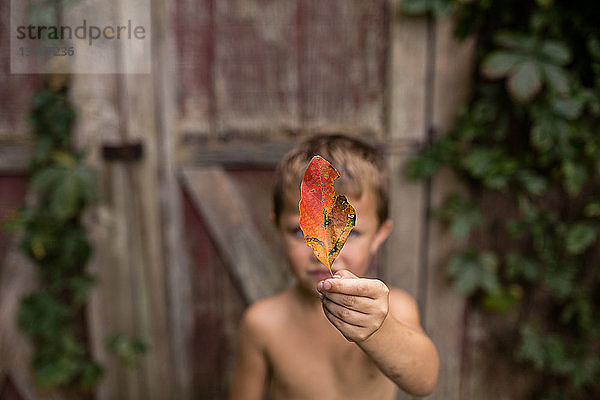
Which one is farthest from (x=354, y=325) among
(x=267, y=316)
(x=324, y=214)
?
(x=267, y=316)

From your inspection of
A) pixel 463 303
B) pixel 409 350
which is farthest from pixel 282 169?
pixel 463 303

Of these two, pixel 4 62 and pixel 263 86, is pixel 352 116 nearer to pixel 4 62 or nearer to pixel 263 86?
pixel 263 86

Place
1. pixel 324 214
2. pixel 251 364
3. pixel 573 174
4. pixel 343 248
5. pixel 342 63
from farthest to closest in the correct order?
1. pixel 342 63
2. pixel 573 174
3. pixel 251 364
4. pixel 343 248
5. pixel 324 214

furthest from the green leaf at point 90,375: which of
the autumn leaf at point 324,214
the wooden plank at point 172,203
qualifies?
the autumn leaf at point 324,214

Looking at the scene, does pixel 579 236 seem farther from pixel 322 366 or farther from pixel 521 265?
pixel 322 366

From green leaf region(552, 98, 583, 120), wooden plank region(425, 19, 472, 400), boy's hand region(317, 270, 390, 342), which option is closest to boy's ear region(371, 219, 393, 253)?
boy's hand region(317, 270, 390, 342)

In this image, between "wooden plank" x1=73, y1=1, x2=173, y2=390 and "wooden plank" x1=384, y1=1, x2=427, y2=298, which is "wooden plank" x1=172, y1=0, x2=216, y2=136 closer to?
"wooden plank" x1=73, y1=1, x2=173, y2=390
